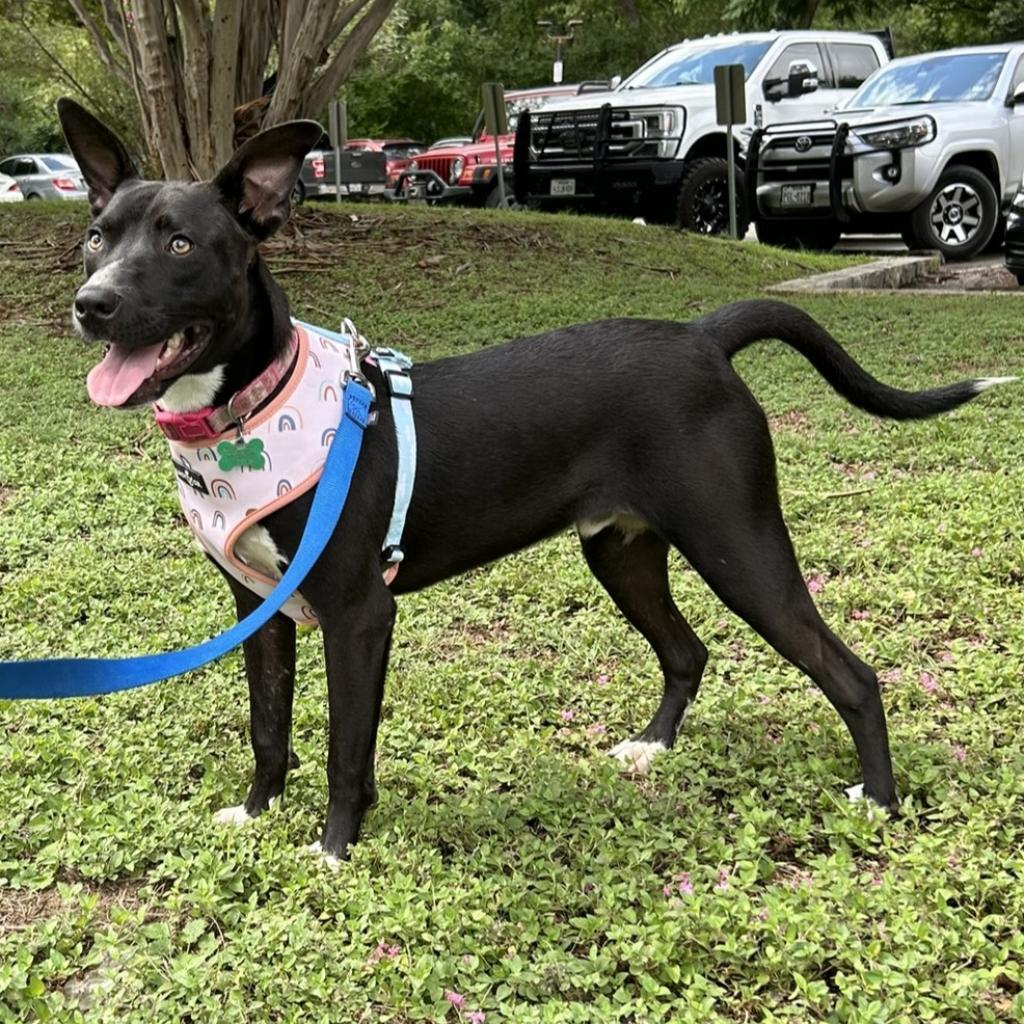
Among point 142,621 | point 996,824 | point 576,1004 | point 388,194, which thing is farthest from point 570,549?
point 388,194

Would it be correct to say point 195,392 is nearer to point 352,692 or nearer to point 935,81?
point 352,692

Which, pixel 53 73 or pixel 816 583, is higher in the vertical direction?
pixel 53 73

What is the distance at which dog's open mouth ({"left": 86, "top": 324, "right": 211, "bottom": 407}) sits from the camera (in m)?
2.74

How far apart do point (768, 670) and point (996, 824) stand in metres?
1.14

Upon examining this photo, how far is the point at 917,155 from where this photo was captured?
13.2m

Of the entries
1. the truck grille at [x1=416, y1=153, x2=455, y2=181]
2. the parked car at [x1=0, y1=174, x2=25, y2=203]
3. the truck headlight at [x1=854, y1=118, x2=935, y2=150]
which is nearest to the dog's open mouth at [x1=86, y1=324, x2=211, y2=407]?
the truck headlight at [x1=854, y1=118, x2=935, y2=150]

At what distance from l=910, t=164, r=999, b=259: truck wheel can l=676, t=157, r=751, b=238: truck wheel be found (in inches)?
84.5

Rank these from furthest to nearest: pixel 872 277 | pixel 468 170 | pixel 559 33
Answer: pixel 559 33, pixel 468 170, pixel 872 277

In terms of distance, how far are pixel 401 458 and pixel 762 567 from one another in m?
0.97

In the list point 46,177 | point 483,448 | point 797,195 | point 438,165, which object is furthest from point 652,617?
point 46,177

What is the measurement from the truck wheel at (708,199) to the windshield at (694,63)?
1211 mm

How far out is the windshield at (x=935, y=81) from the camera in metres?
14.0

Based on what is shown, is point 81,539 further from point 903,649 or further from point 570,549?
point 903,649

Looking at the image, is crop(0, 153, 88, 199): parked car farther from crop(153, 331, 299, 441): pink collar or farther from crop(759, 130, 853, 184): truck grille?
crop(153, 331, 299, 441): pink collar
